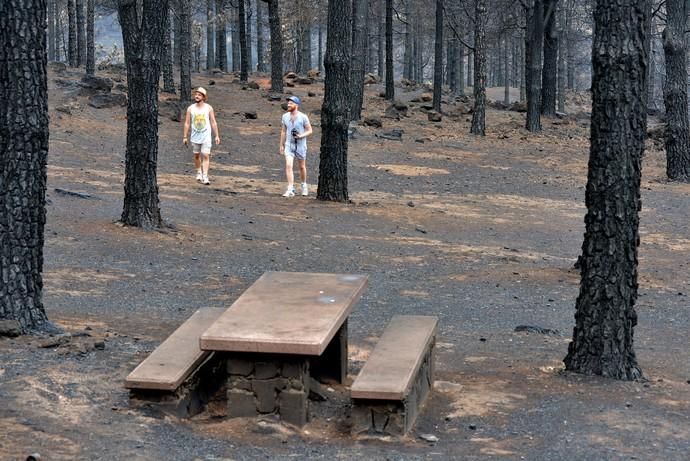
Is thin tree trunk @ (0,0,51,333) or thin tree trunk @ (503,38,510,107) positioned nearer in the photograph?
thin tree trunk @ (0,0,51,333)

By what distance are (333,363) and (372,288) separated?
4.21m

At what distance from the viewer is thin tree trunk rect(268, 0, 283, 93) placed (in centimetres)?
3228

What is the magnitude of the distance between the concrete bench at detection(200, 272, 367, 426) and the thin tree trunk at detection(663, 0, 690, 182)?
17.8 meters

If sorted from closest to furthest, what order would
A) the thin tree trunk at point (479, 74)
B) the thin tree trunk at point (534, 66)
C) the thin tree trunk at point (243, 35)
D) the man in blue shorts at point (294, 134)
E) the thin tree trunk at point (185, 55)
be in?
the man in blue shorts at point (294, 134)
the thin tree trunk at point (185, 55)
the thin tree trunk at point (479, 74)
the thin tree trunk at point (534, 66)
the thin tree trunk at point (243, 35)

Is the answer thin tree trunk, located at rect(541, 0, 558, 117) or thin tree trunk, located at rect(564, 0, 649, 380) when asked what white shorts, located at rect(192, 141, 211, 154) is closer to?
thin tree trunk, located at rect(564, 0, 649, 380)

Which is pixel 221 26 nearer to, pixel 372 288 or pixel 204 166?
pixel 204 166

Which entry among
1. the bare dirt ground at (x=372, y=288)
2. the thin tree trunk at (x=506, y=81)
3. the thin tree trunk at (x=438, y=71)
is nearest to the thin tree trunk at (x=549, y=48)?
the thin tree trunk at (x=438, y=71)

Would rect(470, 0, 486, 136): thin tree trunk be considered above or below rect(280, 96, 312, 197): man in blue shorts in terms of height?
above

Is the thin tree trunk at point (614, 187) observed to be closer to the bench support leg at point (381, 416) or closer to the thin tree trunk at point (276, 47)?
the bench support leg at point (381, 416)

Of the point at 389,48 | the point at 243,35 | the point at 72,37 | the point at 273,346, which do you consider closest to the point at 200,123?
the point at 273,346

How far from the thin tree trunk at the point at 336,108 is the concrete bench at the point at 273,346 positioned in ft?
35.3

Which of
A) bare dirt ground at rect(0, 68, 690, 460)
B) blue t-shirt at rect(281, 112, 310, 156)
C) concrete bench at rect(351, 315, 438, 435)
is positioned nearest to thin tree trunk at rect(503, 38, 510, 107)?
bare dirt ground at rect(0, 68, 690, 460)

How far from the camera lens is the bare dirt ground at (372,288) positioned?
5875 millimetres

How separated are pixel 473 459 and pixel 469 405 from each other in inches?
42.3
